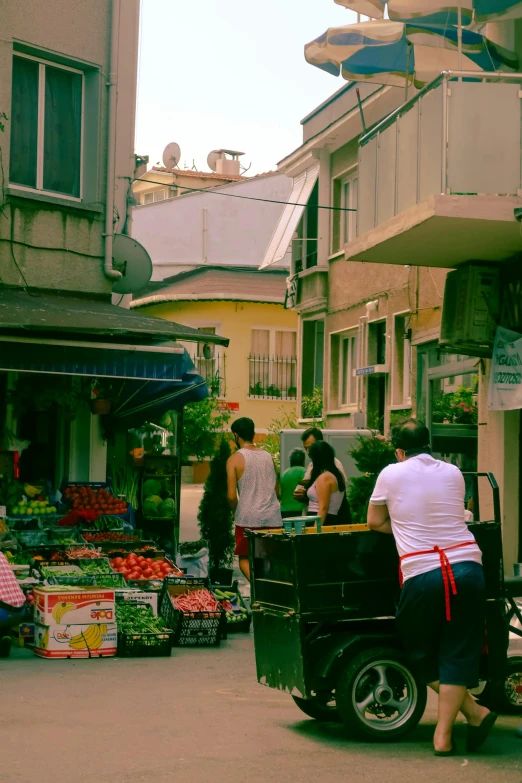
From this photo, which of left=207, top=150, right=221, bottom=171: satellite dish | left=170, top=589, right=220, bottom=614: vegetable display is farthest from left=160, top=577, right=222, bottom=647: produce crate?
left=207, top=150, right=221, bottom=171: satellite dish

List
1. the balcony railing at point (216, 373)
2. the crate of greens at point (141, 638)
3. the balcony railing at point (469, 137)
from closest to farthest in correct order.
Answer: the crate of greens at point (141, 638), the balcony railing at point (469, 137), the balcony railing at point (216, 373)

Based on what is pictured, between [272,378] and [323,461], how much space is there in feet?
84.2

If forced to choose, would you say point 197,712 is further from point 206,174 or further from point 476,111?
point 206,174

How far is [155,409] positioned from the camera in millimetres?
15859

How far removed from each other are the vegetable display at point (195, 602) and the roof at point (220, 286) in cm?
2390

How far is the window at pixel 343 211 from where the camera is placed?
2340cm

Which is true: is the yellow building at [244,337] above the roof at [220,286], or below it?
below

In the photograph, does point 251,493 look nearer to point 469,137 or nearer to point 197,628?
point 197,628

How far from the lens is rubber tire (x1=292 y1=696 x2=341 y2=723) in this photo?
23.8ft

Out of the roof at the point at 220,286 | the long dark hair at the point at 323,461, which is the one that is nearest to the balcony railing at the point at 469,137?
the long dark hair at the point at 323,461

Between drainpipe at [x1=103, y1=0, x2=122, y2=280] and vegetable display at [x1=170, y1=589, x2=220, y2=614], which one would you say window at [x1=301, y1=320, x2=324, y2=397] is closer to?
drainpipe at [x1=103, y1=0, x2=122, y2=280]

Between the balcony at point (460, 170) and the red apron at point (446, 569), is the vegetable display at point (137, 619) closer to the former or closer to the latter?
the red apron at point (446, 569)

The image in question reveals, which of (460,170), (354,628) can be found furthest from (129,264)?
(354,628)

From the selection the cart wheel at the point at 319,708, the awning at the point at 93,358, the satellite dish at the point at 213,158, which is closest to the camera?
the cart wheel at the point at 319,708
